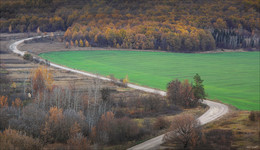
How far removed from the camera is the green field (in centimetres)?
8844

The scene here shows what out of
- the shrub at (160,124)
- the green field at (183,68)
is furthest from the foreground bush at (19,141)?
the green field at (183,68)

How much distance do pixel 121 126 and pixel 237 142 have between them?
15.0 m

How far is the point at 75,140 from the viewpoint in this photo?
4284cm

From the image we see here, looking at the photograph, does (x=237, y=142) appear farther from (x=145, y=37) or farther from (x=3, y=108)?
(x=145, y=37)

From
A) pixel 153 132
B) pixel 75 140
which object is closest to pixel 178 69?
pixel 153 132

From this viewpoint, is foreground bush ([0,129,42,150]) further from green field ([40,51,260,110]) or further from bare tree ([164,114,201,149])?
green field ([40,51,260,110])

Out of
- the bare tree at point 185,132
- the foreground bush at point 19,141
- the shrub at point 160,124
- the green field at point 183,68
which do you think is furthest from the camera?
the green field at point 183,68

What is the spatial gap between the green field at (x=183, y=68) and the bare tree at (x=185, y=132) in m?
28.5

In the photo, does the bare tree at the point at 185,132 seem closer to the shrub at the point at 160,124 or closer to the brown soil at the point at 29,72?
the shrub at the point at 160,124

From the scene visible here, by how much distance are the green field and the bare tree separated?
28499mm

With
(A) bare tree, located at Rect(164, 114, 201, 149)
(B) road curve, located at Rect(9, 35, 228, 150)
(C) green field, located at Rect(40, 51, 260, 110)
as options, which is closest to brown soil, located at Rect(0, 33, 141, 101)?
(B) road curve, located at Rect(9, 35, 228, 150)

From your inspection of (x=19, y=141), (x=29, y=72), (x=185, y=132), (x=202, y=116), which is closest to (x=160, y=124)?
(x=185, y=132)

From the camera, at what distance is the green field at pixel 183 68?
88.4 metres

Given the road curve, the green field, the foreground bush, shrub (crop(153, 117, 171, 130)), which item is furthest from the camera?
the green field
